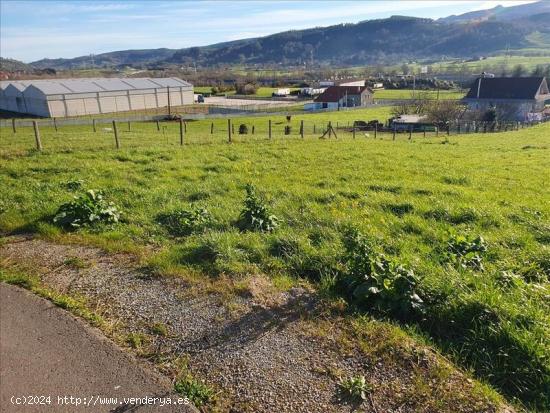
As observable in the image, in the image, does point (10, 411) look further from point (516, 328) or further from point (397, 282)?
point (516, 328)

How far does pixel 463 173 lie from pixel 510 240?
5.93m

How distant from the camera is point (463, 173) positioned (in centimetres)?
1214

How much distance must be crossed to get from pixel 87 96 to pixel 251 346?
74.4 meters

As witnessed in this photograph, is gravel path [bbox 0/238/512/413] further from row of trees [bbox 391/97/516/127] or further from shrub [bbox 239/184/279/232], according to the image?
row of trees [bbox 391/97/516/127]

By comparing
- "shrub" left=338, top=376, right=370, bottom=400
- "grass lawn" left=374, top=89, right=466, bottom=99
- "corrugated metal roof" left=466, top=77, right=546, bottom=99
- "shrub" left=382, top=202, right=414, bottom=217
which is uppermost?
"shrub" left=338, top=376, right=370, bottom=400

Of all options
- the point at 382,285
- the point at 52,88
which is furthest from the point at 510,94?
the point at 382,285

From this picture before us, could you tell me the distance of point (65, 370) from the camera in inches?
159

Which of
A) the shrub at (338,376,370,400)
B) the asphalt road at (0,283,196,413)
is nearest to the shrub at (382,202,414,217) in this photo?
the shrub at (338,376,370,400)

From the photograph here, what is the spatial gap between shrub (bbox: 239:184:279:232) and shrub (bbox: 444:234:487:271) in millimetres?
2756

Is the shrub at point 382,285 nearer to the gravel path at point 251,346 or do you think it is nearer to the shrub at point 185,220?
the gravel path at point 251,346

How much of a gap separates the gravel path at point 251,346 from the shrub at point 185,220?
4.61 feet

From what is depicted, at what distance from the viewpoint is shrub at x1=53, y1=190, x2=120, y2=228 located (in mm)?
7562

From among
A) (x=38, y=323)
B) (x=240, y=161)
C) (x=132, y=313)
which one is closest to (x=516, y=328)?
(x=132, y=313)

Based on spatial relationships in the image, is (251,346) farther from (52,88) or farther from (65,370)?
(52,88)
